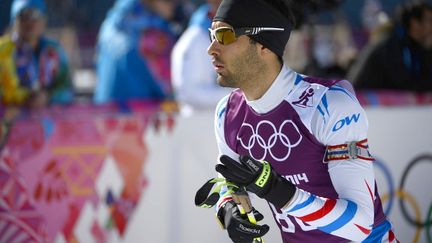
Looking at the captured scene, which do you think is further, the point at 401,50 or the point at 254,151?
the point at 401,50

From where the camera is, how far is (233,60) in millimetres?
3654

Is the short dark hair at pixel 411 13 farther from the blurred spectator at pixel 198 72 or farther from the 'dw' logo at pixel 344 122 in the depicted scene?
the 'dw' logo at pixel 344 122

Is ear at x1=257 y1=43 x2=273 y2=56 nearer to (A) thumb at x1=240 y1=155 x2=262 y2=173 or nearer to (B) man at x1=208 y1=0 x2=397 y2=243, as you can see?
(B) man at x1=208 y1=0 x2=397 y2=243

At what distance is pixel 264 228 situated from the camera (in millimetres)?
3344

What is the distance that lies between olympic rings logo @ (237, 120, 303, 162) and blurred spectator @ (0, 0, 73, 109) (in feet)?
11.5

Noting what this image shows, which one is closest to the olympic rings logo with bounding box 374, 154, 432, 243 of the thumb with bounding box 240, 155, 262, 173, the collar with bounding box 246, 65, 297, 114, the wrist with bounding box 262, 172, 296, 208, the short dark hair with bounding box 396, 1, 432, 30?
the short dark hair with bounding box 396, 1, 432, 30

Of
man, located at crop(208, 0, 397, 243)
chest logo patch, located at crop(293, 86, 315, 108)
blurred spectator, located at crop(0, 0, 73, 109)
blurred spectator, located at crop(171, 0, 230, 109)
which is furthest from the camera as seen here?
blurred spectator, located at crop(0, 0, 73, 109)

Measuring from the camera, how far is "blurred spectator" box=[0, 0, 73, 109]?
6.91 meters

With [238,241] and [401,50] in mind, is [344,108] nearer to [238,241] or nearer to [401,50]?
[238,241]

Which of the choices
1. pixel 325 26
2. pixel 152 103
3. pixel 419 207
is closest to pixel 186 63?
pixel 152 103

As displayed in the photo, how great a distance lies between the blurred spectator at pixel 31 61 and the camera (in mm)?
6910

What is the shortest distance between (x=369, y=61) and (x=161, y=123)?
2353 mm

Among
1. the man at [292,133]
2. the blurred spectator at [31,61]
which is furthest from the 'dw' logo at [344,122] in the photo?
the blurred spectator at [31,61]

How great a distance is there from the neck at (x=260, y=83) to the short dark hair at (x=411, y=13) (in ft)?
13.8
